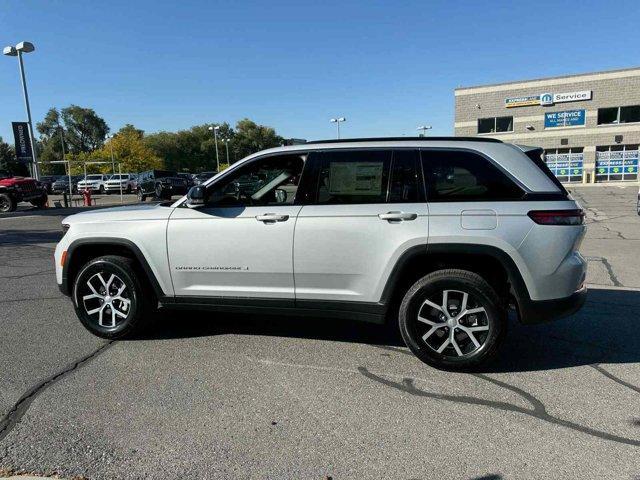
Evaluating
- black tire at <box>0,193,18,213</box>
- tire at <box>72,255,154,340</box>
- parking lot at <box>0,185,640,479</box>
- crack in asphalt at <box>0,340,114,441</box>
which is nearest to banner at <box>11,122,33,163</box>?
black tire at <box>0,193,18,213</box>

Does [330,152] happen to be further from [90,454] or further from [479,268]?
[90,454]

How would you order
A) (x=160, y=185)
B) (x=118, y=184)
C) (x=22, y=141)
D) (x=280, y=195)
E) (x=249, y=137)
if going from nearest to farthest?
(x=280, y=195) < (x=22, y=141) < (x=160, y=185) < (x=118, y=184) < (x=249, y=137)

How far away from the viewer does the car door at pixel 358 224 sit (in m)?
3.92

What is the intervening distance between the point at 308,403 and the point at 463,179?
211cm

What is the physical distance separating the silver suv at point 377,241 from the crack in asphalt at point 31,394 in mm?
454

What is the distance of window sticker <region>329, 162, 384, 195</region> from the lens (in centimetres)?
407

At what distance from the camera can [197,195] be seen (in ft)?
13.9

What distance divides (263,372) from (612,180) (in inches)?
1561

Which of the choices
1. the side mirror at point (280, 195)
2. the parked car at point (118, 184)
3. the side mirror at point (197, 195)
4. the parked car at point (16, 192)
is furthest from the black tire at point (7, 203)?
the side mirror at point (280, 195)

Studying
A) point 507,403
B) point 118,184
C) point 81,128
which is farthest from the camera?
point 81,128

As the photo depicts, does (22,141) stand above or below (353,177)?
above

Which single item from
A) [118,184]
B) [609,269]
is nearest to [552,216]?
[609,269]

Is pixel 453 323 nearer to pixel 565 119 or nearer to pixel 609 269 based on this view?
pixel 609 269

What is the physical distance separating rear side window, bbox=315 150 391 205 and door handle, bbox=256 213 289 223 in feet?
1.04
